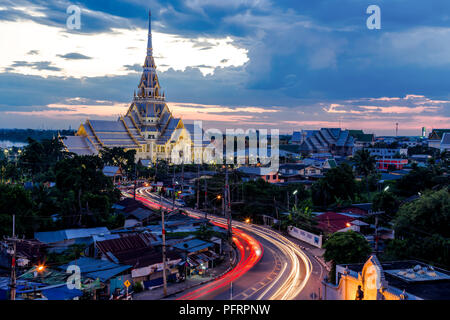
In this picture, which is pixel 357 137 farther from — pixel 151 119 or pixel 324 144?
pixel 151 119

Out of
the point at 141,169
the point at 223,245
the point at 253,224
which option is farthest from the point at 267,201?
the point at 141,169

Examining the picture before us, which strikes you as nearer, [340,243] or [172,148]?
[340,243]

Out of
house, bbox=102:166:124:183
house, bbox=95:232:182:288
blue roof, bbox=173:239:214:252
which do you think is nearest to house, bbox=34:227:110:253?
house, bbox=95:232:182:288

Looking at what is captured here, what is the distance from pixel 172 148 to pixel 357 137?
92.2 meters

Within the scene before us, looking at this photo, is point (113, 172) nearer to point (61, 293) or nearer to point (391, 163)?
point (61, 293)

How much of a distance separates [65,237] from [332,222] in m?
22.2

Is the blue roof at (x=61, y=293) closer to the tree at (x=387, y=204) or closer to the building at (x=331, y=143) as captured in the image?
the tree at (x=387, y=204)

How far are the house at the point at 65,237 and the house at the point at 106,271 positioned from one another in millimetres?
4231

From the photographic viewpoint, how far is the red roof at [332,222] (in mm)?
30203

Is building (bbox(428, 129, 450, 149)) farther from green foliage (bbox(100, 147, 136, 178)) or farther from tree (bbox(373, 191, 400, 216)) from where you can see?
green foliage (bbox(100, 147, 136, 178))

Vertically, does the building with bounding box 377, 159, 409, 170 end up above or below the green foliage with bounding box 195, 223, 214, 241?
above

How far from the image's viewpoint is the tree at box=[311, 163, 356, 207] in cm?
4244

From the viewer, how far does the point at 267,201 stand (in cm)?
3803

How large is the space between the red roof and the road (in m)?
3.10
